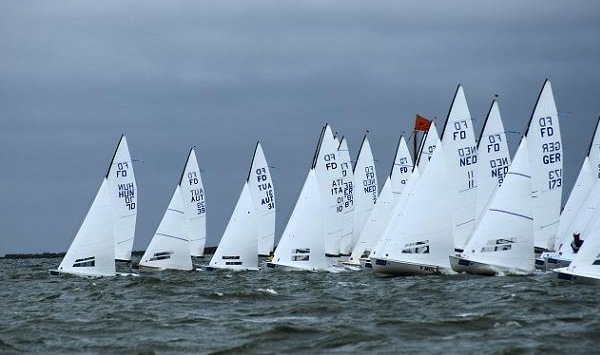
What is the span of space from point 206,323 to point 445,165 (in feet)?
65.8

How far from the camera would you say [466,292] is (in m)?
38.2

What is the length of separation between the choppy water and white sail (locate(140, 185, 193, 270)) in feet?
36.7

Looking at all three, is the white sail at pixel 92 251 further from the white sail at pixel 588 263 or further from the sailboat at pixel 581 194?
the white sail at pixel 588 263

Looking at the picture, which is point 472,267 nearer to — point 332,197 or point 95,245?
point 95,245

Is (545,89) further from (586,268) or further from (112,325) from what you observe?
(112,325)

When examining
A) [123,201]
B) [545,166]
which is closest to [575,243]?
[545,166]

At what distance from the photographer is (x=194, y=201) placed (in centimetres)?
7088

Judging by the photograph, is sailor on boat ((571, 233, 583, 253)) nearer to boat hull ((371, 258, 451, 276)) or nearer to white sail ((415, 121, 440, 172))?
boat hull ((371, 258, 451, 276))

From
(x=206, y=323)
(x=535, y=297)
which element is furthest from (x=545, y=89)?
(x=206, y=323)

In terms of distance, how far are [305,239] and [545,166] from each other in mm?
11001

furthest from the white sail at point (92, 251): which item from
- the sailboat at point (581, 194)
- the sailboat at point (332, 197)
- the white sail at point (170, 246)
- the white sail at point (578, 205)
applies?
the white sail at point (578, 205)

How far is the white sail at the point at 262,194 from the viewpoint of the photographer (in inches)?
2638

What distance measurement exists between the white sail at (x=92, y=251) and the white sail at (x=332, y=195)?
50.4 feet

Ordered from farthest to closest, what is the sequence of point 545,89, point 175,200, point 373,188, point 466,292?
point 373,188 < point 175,200 < point 545,89 < point 466,292
